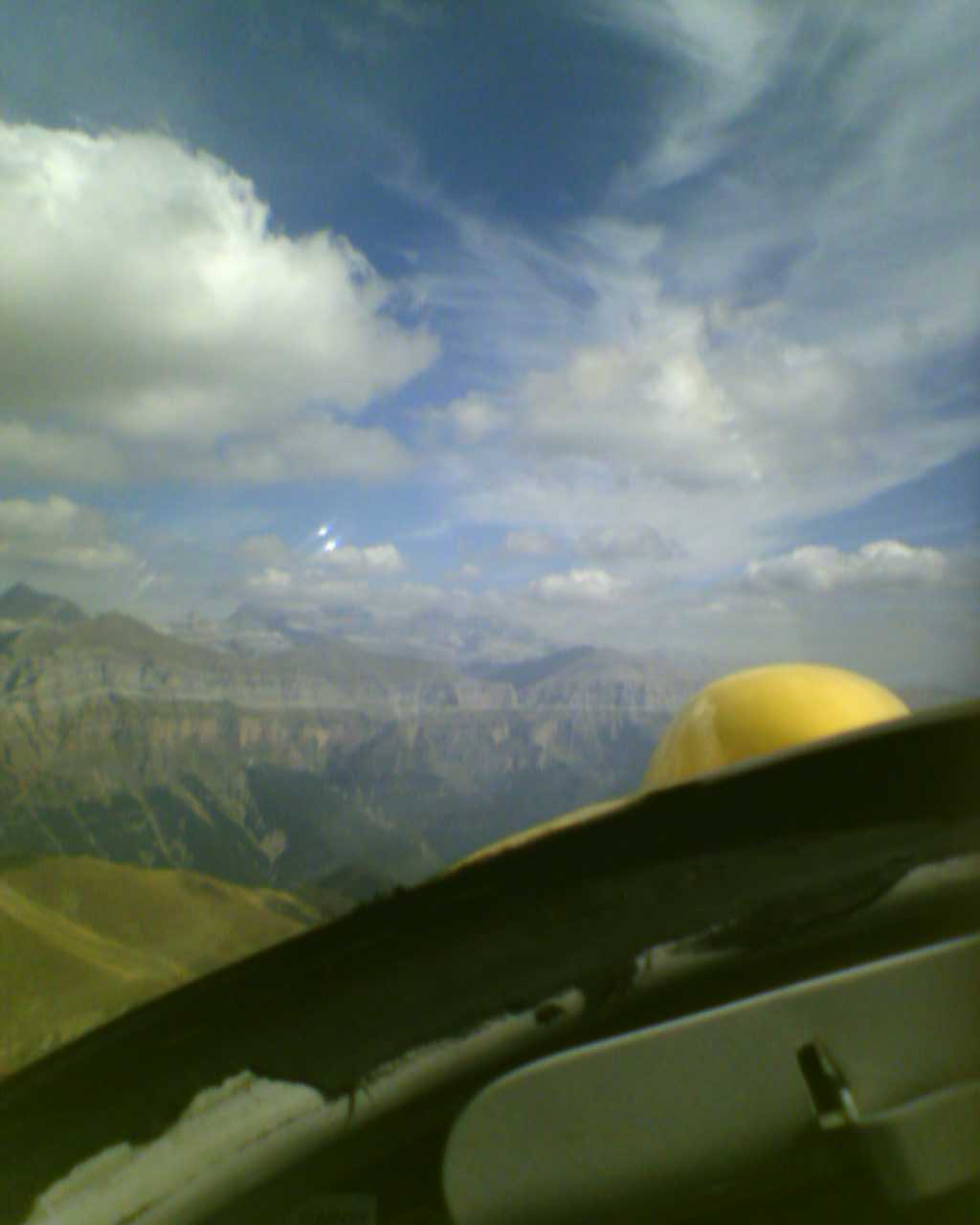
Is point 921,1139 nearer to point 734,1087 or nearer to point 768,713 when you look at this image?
point 734,1087

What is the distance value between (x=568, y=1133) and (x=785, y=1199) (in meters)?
0.39

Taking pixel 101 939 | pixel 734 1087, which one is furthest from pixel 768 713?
pixel 101 939

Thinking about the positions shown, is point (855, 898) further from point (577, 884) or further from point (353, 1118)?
point (353, 1118)

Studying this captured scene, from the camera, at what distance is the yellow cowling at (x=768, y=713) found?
279 cm

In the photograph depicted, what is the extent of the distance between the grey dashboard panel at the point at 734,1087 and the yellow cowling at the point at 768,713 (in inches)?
55.2

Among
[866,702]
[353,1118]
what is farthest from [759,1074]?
[866,702]

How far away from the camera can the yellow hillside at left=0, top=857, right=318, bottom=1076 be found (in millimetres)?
1945

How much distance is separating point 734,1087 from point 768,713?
1.84 metres

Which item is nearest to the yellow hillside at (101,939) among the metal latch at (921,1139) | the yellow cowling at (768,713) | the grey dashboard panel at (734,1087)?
the grey dashboard panel at (734,1087)

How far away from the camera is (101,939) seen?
2.90 m

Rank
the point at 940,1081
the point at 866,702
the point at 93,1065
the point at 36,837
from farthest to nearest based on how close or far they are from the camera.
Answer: the point at 36,837, the point at 866,702, the point at 93,1065, the point at 940,1081

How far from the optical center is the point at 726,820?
1421 mm

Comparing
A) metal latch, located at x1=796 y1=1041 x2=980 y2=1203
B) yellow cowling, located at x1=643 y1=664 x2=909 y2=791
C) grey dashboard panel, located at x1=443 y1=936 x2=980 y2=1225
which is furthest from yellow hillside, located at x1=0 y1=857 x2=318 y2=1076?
yellow cowling, located at x1=643 y1=664 x2=909 y2=791

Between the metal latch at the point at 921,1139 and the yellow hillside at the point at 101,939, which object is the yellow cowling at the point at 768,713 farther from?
the yellow hillside at the point at 101,939
